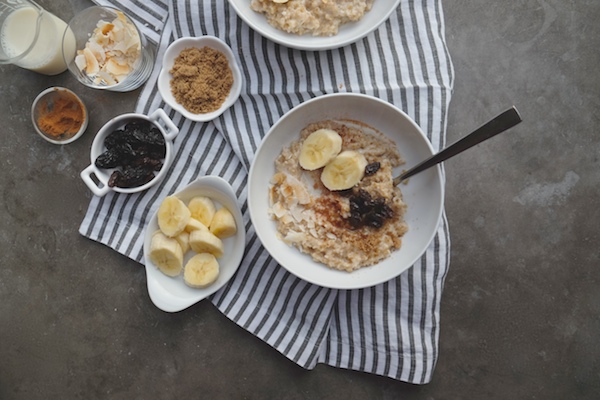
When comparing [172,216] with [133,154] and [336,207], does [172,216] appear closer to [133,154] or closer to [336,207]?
[133,154]

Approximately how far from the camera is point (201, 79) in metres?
1.89

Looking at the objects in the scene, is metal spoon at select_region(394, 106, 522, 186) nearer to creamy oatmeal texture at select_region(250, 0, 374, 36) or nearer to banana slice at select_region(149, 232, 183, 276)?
creamy oatmeal texture at select_region(250, 0, 374, 36)

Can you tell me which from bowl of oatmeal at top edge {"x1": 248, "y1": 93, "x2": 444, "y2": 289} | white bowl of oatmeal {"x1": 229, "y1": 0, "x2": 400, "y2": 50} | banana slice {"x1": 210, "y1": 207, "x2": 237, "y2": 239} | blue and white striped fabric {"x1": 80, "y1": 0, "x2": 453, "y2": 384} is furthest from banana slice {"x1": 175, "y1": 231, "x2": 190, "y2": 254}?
white bowl of oatmeal {"x1": 229, "y1": 0, "x2": 400, "y2": 50}

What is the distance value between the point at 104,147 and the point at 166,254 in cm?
50

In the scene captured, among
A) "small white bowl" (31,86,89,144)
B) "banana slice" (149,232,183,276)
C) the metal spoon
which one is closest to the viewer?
the metal spoon

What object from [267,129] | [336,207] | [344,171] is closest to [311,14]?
[267,129]

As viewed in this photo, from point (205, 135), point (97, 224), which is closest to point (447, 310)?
point (205, 135)

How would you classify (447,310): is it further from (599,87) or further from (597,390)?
(599,87)

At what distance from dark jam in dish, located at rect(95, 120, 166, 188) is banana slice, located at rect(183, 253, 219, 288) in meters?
0.37

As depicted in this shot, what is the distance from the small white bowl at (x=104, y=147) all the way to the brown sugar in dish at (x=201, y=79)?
4.1 inches

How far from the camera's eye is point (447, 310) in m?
2.03

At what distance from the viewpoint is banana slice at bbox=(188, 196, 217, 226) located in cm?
187

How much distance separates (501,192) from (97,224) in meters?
1.66

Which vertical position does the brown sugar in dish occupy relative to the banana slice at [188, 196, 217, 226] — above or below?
above
